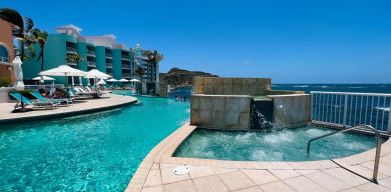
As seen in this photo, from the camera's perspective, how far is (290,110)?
733cm

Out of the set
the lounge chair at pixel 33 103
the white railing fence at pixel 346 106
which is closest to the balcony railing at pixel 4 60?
the lounge chair at pixel 33 103

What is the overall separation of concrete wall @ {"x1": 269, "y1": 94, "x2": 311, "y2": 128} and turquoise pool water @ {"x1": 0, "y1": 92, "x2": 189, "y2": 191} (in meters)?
4.32

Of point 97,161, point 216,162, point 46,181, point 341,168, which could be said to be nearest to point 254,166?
point 216,162

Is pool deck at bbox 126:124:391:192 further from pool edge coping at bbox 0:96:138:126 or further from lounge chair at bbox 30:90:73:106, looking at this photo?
lounge chair at bbox 30:90:73:106

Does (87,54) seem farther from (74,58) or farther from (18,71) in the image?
(18,71)

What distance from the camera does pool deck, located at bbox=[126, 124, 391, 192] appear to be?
3016 millimetres

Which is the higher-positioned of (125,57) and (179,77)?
(125,57)

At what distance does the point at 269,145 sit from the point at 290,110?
238 centimetres

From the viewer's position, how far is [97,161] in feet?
16.2

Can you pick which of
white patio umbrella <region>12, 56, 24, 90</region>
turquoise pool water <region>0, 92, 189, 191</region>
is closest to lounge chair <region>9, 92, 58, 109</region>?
turquoise pool water <region>0, 92, 189, 191</region>

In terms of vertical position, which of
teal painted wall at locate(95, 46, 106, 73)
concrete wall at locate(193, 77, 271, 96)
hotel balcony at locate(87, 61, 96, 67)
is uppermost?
teal painted wall at locate(95, 46, 106, 73)

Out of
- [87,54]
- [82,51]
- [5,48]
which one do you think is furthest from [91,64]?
[5,48]

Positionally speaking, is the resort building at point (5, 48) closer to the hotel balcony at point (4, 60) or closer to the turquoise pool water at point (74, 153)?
the hotel balcony at point (4, 60)

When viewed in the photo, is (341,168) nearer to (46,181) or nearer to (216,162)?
(216,162)
